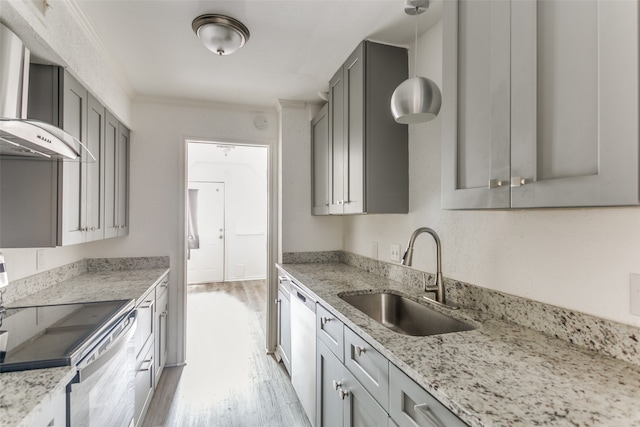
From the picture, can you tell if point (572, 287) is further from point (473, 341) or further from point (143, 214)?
point (143, 214)

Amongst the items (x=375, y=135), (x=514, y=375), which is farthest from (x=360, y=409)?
(x=375, y=135)

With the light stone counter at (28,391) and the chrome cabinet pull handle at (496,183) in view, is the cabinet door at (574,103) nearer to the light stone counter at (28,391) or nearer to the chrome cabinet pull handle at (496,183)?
the chrome cabinet pull handle at (496,183)

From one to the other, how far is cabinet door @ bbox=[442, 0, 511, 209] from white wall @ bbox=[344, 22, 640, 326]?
361 mm

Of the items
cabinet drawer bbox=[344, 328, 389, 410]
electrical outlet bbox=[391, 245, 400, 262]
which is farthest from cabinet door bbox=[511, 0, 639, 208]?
electrical outlet bbox=[391, 245, 400, 262]

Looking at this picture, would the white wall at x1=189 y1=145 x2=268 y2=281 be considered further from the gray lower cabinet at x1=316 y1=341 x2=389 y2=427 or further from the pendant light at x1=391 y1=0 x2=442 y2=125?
the pendant light at x1=391 y1=0 x2=442 y2=125

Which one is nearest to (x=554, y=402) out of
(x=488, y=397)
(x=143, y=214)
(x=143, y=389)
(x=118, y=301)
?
(x=488, y=397)

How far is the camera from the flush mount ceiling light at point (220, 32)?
1655mm

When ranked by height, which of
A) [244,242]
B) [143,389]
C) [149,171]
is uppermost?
[149,171]

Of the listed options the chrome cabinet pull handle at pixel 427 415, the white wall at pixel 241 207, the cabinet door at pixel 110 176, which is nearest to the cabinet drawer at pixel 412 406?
the chrome cabinet pull handle at pixel 427 415

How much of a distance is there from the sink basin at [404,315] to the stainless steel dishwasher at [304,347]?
30 centimetres

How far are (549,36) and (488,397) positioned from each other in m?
0.94

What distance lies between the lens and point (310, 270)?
2.58 meters

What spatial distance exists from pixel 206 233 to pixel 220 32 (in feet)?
16.4

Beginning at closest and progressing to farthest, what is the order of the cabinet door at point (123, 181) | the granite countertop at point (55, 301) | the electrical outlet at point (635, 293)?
the granite countertop at point (55, 301) → the electrical outlet at point (635, 293) → the cabinet door at point (123, 181)
